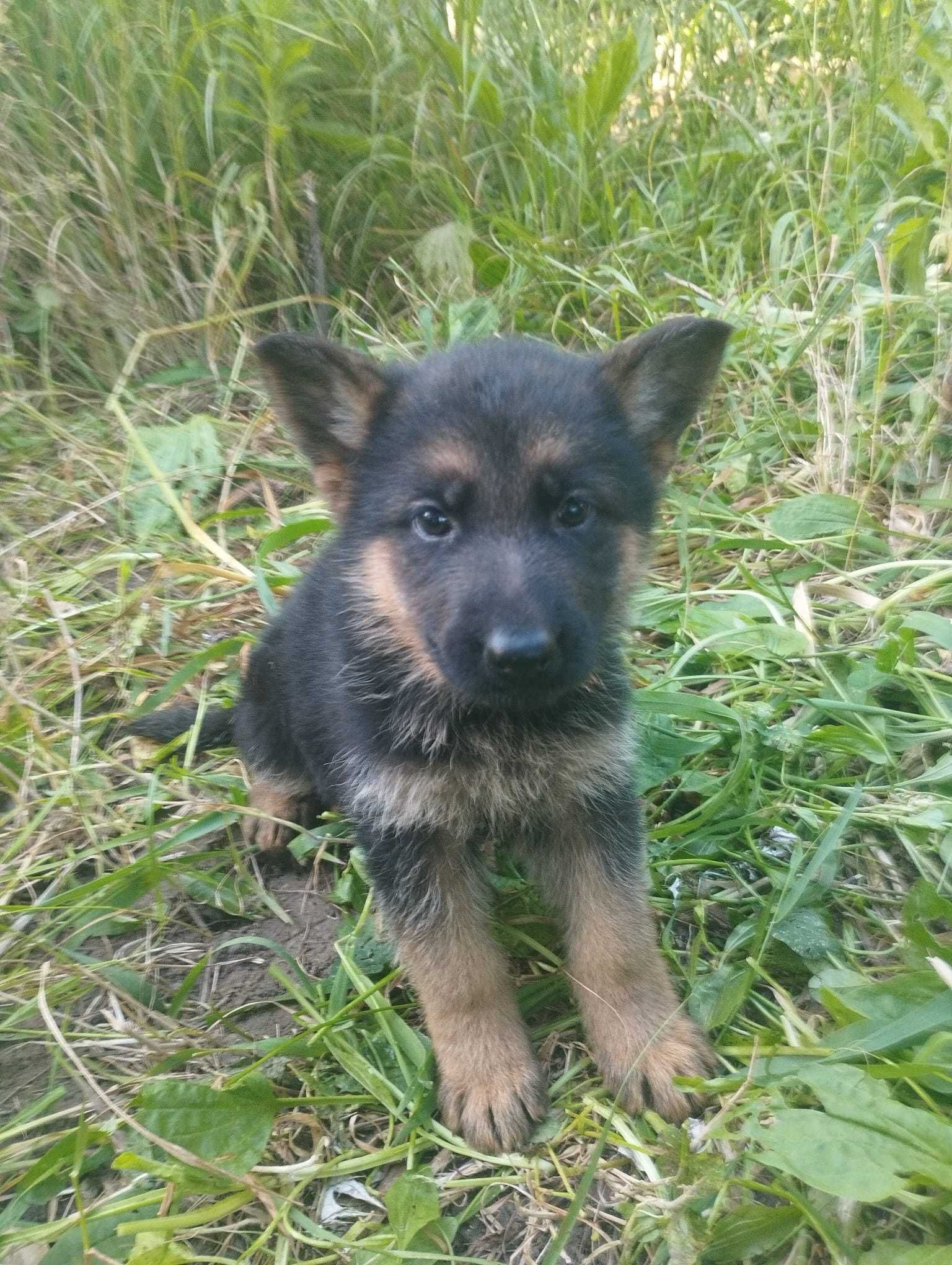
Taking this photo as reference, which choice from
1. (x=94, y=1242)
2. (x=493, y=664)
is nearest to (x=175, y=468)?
(x=493, y=664)

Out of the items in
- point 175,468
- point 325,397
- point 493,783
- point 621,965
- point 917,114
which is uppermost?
point 917,114

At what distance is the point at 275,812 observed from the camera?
335 cm

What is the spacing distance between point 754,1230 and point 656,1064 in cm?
52

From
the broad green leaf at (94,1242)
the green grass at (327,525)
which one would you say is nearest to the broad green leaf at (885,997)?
the green grass at (327,525)

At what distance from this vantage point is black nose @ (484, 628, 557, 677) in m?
2.03

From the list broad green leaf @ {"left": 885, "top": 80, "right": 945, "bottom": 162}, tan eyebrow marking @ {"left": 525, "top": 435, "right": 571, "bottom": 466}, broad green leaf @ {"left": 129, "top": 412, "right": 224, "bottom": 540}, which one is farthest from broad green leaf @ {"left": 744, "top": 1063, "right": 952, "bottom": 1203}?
broad green leaf @ {"left": 129, "top": 412, "right": 224, "bottom": 540}

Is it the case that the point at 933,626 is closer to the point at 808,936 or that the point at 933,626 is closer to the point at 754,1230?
the point at 808,936

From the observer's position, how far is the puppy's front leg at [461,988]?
2312 millimetres

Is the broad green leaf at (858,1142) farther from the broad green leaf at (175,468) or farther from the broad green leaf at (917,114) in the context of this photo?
the broad green leaf at (175,468)

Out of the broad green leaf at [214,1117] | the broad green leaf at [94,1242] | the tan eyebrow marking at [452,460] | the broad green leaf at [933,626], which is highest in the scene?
the tan eyebrow marking at [452,460]

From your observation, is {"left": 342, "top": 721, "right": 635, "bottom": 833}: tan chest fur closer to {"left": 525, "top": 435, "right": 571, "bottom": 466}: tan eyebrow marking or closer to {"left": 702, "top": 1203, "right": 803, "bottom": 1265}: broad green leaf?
{"left": 525, "top": 435, "right": 571, "bottom": 466}: tan eyebrow marking

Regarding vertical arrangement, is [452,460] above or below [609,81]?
below

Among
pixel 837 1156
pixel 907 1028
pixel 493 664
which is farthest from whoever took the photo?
pixel 493 664

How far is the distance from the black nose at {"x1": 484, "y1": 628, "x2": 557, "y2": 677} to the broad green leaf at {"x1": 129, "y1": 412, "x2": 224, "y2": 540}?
296 centimetres
